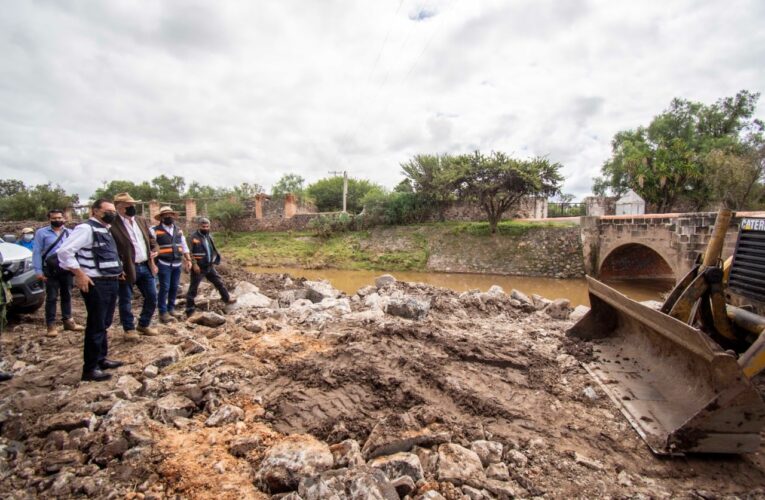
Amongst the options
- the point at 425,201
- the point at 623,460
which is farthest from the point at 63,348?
the point at 425,201

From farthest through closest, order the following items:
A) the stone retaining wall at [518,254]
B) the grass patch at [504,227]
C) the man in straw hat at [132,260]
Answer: the grass patch at [504,227]
the stone retaining wall at [518,254]
the man in straw hat at [132,260]

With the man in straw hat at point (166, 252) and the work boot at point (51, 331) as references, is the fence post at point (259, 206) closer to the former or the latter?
the man in straw hat at point (166, 252)

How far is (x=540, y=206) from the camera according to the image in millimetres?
25672

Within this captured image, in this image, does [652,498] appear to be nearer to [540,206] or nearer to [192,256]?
[192,256]

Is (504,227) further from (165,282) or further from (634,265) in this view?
(165,282)

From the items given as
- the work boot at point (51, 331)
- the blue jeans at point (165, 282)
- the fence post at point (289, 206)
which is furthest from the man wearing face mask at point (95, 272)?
the fence post at point (289, 206)

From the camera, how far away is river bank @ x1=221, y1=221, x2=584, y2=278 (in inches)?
710

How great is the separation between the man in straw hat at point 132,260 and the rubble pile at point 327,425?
0.30 metres

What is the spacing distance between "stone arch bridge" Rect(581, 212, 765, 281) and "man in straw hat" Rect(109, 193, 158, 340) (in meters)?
9.27

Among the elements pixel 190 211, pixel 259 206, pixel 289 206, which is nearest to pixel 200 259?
pixel 289 206

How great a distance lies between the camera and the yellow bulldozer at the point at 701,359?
2389mm

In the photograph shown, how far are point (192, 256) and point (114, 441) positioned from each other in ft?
13.0

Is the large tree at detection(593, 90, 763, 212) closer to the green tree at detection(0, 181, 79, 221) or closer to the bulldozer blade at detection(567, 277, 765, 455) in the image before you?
the bulldozer blade at detection(567, 277, 765, 455)

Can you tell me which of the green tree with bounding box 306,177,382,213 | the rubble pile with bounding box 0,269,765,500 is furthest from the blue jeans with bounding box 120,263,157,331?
the green tree with bounding box 306,177,382,213
